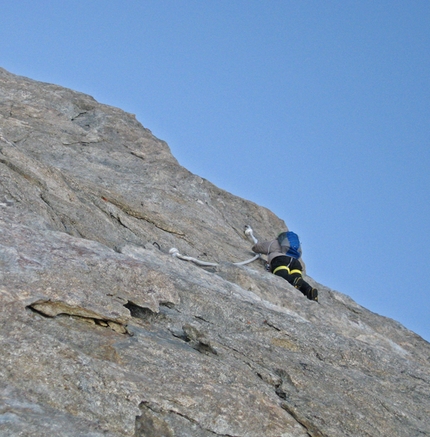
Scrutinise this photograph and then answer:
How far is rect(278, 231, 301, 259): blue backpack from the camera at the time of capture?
18.1 m

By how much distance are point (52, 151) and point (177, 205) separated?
13.1ft

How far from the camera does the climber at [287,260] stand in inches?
655

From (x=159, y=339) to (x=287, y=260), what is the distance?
8.26 metres

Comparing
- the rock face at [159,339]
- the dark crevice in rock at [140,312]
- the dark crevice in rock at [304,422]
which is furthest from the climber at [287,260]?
the dark crevice in rock at [304,422]

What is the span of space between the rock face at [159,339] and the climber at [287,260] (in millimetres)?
544

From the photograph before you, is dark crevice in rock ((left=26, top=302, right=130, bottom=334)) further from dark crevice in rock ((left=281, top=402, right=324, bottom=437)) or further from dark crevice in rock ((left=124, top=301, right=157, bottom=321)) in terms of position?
dark crevice in rock ((left=281, top=402, right=324, bottom=437))

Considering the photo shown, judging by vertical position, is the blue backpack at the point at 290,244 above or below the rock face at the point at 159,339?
above

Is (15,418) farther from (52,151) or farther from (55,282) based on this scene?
(52,151)

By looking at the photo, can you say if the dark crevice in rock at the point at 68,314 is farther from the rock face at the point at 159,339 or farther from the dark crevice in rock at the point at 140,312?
the dark crevice in rock at the point at 140,312

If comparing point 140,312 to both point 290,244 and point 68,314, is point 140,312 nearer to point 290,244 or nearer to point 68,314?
point 68,314

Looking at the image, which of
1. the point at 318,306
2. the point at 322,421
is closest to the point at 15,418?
the point at 322,421

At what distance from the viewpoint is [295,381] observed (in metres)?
9.83

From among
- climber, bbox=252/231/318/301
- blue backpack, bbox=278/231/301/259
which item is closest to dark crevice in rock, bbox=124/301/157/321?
climber, bbox=252/231/318/301

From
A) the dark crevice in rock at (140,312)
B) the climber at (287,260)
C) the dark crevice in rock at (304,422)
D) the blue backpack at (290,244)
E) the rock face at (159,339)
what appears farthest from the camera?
the blue backpack at (290,244)
